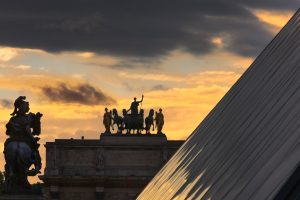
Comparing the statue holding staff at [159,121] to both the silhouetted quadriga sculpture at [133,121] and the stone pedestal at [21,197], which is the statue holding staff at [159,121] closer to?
the silhouetted quadriga sculpture at [133,121]

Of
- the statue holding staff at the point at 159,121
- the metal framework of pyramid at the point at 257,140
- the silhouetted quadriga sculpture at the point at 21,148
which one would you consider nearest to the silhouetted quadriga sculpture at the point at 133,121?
the statue holding staff at the point at 159,121

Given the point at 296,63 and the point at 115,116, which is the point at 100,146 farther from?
the point at 296,63

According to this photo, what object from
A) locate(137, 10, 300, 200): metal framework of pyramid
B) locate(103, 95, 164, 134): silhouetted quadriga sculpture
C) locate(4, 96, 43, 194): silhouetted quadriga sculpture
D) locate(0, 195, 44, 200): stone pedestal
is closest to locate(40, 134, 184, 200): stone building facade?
locate(103, 95, 164, 134): silhouetted quadriga sculpture

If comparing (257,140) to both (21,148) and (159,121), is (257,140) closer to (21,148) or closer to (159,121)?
(21,148)

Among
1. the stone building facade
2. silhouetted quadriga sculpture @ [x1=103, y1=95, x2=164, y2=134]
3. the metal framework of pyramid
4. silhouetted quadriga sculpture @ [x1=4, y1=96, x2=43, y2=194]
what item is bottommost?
the metal framework of pyramid

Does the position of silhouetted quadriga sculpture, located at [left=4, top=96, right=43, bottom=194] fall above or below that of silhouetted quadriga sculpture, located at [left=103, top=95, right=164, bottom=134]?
below

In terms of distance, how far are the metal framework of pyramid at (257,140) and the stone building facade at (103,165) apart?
90.6 meters

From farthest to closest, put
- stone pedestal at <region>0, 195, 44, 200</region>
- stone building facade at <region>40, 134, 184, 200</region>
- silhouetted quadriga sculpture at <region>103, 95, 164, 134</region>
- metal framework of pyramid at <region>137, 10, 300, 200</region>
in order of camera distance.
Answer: silhouetted quadriga sculpture at <region>103, 95, 164, 134</region>
stone building facade at <region>40, 134, 184, 200</region>
stone pedestal at <region>0, 195, 44, 200</region>
metal framework of pyramid at <region>137, 10, 300, 200</region>

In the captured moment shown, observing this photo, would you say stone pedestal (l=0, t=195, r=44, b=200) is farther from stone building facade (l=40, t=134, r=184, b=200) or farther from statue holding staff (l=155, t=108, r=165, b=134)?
statue holding staff (l=155, t=108, r=165, b=134)

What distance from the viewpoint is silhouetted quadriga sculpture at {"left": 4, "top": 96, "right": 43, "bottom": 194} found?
4072 cm

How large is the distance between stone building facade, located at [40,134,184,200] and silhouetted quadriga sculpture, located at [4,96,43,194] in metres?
67.9

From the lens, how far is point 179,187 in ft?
57.7

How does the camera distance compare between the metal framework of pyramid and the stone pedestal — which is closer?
the metal framework of pyramid

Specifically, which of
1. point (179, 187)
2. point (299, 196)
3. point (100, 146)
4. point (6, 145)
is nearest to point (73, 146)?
point (100, 146)
